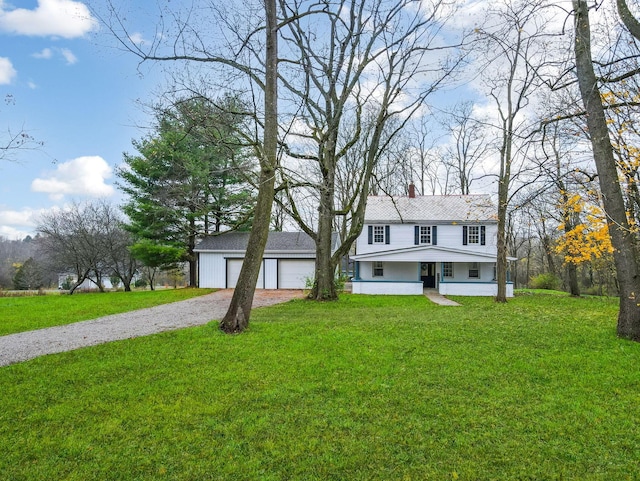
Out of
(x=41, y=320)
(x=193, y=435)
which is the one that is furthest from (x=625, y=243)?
(x=41, y=320)

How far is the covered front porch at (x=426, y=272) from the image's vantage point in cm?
1938

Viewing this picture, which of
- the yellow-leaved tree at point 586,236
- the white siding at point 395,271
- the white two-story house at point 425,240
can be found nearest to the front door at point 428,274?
the white two-story house at point 425,240

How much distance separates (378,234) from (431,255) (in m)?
3.55

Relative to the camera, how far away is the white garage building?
22.5m

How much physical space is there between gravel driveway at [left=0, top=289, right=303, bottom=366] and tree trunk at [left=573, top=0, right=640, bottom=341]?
891 centimetres

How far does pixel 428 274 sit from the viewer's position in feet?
75.8

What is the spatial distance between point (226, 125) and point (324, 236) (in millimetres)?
7124

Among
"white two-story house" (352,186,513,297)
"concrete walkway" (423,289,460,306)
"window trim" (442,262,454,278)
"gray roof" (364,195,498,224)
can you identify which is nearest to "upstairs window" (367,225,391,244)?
"white two-story house" (352,186,513,297)

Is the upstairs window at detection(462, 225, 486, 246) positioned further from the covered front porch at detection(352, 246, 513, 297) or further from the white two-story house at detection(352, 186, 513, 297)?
the covered front porch at detection(352, 246, 513, 297)

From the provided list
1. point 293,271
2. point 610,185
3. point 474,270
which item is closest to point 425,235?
point 474,270

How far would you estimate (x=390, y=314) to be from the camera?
10.9 meters

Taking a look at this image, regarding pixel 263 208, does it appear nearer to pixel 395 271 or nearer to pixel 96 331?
pixel 96 331

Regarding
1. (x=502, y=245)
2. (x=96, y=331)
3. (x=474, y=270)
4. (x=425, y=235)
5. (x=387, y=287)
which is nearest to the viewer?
(x=96, y=331)

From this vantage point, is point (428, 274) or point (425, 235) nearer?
point (425, 235)
